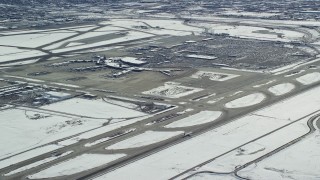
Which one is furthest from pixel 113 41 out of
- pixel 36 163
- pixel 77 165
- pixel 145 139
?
pixel 77 165

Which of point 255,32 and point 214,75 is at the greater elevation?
point 255,32

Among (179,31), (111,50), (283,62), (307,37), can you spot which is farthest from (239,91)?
(179,31)

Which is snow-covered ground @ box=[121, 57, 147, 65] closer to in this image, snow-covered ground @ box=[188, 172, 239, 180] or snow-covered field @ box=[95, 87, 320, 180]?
snow-covered field @ box=[95, 87, 320, 180]

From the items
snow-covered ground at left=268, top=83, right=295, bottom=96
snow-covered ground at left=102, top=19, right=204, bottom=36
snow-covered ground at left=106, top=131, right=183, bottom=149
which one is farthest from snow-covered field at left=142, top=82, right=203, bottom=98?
snow-covered ground at left=102, top=19, right=204, bottom=36

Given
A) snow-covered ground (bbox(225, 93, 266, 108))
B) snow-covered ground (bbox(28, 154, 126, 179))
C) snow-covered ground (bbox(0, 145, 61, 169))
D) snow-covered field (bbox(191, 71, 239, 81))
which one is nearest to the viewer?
snow-covered ground (bbox(28, 154, 126, 179))

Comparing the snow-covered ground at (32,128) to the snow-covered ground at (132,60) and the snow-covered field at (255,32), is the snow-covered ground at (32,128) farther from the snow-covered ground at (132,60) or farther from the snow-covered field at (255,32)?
the snow-covered field at (255,32)

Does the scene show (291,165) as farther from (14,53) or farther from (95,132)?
(14,53)
